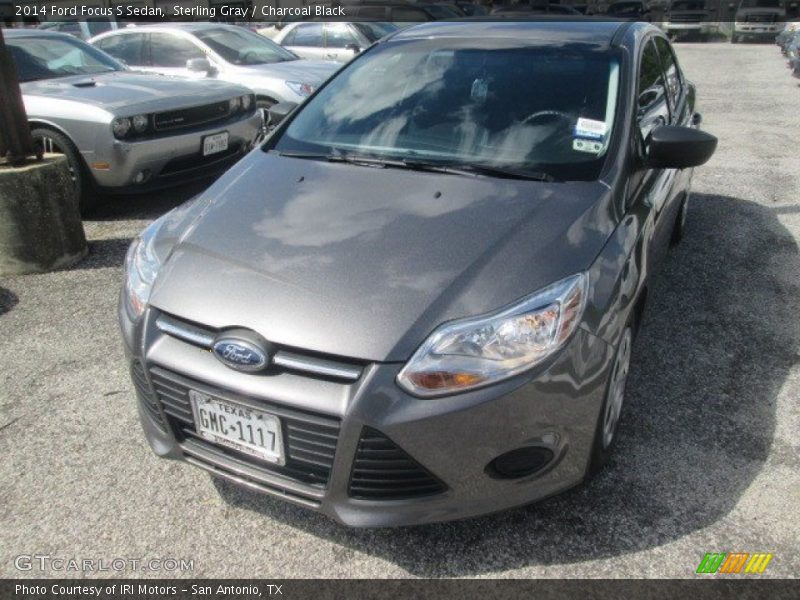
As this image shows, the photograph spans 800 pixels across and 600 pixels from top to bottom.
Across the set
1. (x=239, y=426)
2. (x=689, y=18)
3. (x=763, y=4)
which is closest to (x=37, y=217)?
(x=239, y=426)

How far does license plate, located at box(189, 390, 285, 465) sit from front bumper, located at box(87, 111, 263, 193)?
3661 millimetres

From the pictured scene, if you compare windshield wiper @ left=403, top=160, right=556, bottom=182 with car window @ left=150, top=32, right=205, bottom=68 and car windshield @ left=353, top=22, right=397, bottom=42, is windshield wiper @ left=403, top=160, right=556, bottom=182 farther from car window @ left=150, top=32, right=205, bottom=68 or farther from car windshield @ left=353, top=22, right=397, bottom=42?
car windshield @ left=353, top=22, right=397, bottom=42

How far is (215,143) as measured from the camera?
5652mm

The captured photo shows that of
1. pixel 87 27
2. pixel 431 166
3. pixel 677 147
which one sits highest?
pixel 677 147

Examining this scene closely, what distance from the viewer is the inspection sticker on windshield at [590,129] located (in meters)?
2.58

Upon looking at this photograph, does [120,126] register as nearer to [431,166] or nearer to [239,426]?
[431,166]

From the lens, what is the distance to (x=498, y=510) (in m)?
1.98

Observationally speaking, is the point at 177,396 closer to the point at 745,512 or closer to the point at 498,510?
the point at 498,510

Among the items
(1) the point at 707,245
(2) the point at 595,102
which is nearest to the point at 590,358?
(2) the point at 595,102

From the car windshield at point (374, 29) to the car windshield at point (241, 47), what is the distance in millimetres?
2097

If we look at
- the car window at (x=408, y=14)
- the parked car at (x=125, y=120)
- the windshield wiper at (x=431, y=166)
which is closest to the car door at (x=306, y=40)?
the car window at (x=408, y=14)

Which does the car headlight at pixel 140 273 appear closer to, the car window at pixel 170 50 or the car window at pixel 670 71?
the car window at pixel 670 71

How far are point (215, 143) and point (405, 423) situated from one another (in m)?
4.52

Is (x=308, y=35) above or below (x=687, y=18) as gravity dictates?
above
